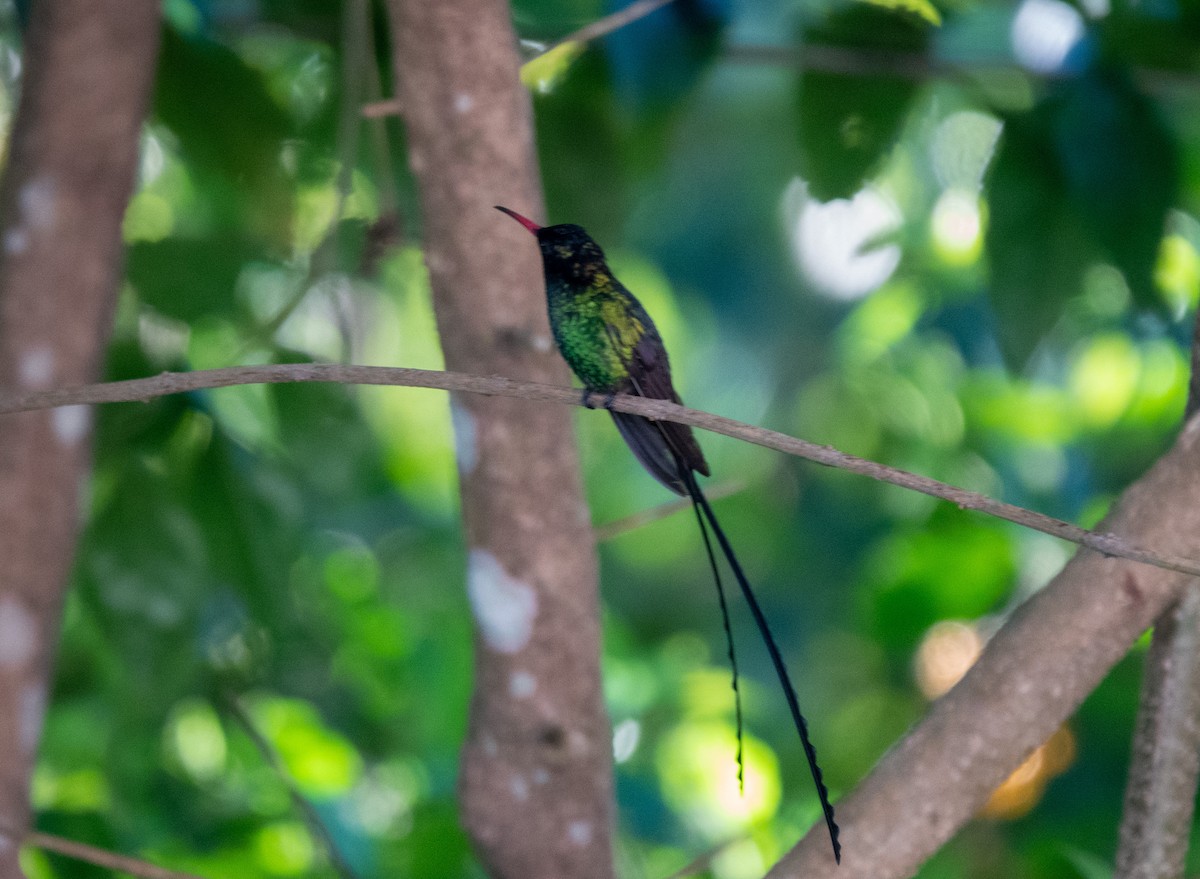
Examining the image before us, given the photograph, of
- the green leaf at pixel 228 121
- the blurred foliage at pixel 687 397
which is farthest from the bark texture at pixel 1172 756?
the green leaf at pixel 228 121

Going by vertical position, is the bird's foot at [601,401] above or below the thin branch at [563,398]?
below

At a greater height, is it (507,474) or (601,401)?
(601,401)

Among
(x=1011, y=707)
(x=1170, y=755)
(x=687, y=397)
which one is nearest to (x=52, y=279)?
(x=1011, y=707)

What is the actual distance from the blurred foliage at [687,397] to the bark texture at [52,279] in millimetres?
125

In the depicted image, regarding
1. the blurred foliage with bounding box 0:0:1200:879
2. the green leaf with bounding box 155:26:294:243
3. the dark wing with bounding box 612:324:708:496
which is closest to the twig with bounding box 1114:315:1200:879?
the blurred foliage with bounding box 0:0:1200:879

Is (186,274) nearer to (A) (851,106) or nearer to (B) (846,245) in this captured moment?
(A) (851,106)

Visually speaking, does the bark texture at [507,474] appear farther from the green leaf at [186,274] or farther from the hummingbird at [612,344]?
the green leaf at [186,274]

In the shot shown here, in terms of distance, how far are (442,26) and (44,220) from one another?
57 cm

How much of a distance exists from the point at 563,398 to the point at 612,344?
37 centimetres

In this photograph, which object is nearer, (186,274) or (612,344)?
(612,344)

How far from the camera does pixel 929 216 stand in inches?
99.7

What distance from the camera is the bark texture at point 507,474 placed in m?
1.28

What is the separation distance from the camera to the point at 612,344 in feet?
4.24

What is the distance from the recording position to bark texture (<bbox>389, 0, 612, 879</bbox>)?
128 centimetres
